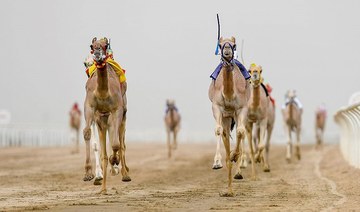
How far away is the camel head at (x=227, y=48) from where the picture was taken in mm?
14141

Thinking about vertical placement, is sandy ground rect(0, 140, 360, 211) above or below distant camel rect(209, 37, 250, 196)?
below

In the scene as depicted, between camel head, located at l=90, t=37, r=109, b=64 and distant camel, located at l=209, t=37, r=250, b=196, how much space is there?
1758 millimetres

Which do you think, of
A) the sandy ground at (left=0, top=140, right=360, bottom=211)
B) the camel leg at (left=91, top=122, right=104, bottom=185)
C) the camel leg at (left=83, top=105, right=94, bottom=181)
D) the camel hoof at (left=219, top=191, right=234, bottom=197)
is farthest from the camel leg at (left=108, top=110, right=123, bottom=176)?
the camel hoof at (left=219, top=191, right=234, bottom=197)

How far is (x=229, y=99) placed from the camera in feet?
48.1

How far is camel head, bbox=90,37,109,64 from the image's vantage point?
14.1 metres

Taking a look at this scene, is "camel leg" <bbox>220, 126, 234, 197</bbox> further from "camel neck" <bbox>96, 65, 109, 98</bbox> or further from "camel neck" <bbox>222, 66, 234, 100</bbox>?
"camel neck" <bbox>96, 65, 109, 98</bbox>

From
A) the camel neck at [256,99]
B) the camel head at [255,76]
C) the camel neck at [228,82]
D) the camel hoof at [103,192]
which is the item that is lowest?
the camel hoof at [103,192]

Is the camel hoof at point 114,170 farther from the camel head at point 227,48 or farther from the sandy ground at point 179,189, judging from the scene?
the camel head at point 227,48

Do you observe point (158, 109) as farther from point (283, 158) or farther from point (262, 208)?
point (262, 208)

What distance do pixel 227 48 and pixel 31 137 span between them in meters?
30.5

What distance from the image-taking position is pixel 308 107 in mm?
78688

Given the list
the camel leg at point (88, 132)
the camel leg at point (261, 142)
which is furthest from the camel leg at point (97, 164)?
the camel leg at point (261, 142)

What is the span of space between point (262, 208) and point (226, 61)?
3.31 metres

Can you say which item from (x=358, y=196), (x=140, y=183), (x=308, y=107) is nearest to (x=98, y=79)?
(x=140, y=183)
